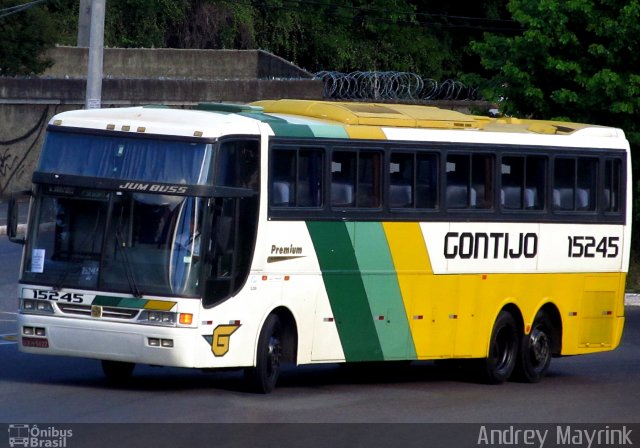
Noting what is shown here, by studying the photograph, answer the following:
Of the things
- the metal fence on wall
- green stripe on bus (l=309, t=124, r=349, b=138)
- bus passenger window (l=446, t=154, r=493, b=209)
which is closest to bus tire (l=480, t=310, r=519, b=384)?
bus passenger window (l=446, t=154, r=493, b=209)

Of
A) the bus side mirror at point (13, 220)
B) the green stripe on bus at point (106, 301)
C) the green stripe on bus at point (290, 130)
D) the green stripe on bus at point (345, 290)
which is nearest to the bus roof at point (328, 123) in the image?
the green stripe on bus at point (290, 130)

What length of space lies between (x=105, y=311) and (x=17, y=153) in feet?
83.7

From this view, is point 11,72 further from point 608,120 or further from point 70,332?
point 70,332

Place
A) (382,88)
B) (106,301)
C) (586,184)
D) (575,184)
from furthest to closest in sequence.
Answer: (382,88) → (586,184) → (575,184) → (106,301)

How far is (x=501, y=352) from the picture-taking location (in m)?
16.6

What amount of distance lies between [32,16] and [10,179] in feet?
14.6

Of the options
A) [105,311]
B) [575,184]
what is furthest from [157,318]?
[575,184]

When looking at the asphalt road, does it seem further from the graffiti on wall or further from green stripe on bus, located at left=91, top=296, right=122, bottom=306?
the graffiti on wall

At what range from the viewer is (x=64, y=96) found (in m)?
37.7

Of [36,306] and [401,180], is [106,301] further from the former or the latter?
[401,180]

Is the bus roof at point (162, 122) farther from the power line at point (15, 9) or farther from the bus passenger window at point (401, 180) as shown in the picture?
the power line at point (15, 9)

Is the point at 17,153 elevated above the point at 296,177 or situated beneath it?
situated beneath


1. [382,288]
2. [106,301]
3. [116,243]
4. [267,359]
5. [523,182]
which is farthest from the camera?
[523,182]

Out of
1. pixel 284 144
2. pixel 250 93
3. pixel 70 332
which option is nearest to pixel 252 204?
pixel 284 144
